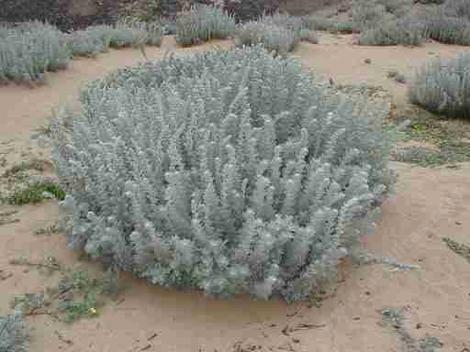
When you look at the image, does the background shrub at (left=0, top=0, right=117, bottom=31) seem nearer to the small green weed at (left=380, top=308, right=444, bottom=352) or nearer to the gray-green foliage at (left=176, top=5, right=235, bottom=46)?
the gray-green foliage at (left=176, top=5, right=235, bottom=46)

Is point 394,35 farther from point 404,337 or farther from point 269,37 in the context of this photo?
point 404,337

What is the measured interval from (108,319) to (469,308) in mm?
1716

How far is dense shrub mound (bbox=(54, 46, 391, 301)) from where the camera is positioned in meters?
3.16

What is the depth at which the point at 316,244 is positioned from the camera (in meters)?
3.22

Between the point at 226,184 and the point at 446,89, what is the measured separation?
3.51 m

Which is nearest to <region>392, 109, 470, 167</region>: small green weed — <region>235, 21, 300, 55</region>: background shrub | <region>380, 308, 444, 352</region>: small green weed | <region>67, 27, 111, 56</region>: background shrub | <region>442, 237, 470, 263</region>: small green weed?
<region>442, 237, 470, 263</region>: small green weed

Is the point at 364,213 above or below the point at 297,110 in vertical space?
below

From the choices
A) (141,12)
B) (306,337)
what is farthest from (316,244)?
(141,12)

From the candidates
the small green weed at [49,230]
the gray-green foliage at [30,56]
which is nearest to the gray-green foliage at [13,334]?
the small green weed at [49,230]

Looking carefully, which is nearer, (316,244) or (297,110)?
(316,244)

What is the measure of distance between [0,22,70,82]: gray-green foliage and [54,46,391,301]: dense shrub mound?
8.72ft

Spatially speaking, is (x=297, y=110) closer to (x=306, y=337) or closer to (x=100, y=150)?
(x=100, y=150)

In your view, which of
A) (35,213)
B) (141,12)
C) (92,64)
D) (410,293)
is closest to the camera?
(410,293)

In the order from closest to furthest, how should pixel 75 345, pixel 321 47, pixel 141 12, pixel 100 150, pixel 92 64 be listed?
pixel 75 345
pixel 100 150
pixel 92 64
pixel 321 47
pixel 141 12
